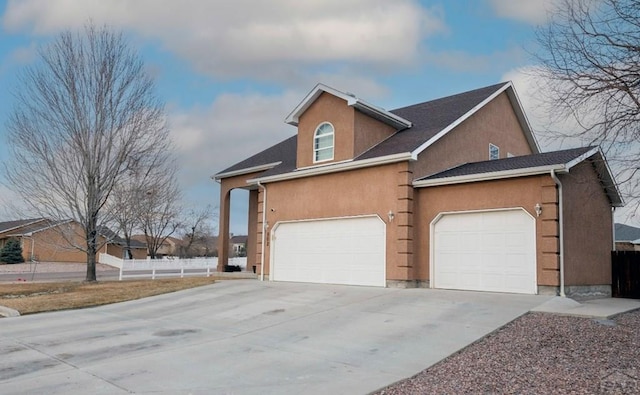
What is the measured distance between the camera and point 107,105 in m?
22.5

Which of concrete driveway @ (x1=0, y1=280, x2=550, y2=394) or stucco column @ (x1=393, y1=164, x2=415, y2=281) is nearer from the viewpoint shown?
concrete driveway @ (x1=0, y1=280, x2=550, y2=394)

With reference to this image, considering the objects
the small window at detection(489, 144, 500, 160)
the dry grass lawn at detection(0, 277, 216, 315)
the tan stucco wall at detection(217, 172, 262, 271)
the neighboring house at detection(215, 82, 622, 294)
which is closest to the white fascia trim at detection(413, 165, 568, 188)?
the neighboring house at detection(215, 82, 622, 294)

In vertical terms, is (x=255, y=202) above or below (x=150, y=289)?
above

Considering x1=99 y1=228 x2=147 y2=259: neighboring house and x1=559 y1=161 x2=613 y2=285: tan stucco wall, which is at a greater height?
x1=559 y1=161 x2=613 y2=285: tan stucco wall

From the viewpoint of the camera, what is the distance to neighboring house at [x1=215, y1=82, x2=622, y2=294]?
13664 millimetres

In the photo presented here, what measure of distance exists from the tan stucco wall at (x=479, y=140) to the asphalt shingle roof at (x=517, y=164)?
50 centimetres

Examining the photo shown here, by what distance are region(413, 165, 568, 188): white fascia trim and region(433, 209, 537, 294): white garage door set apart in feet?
3.27

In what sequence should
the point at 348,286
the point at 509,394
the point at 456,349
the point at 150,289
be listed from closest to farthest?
the point at 509,394 < the point at 456,349 < the point at 348,286 < the point at 150,289

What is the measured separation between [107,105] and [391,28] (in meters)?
13.6

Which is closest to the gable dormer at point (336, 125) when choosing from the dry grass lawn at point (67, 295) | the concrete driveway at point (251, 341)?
the concrete driveway at point (251, 341)

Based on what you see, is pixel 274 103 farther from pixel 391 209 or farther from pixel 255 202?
pixel 391 209

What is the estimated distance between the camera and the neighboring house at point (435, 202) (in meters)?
13.7

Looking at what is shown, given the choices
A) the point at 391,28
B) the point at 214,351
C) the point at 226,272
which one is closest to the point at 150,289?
the point at 226,272

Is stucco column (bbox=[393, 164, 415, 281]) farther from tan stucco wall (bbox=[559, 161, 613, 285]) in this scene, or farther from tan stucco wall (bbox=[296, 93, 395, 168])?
tan stucco wall (bbox=[559, 161, 613, 285])
